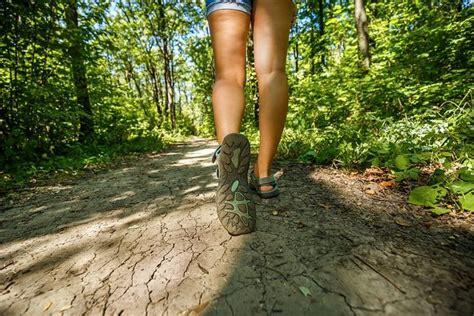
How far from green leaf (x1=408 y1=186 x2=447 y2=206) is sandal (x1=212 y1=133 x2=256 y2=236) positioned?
854 mm

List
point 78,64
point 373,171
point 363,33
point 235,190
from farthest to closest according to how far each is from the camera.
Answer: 1. point 363,33
2. point 78,64
3. point 373,171
4. point 235,190

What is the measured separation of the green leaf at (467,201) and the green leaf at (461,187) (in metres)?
0.02

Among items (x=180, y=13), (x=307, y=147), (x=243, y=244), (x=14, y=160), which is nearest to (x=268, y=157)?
(x=243, y=244)

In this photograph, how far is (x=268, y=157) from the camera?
1.35m

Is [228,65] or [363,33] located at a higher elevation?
[363,33]

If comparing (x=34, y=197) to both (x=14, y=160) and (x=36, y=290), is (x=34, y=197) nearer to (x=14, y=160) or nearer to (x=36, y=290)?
(x=14, y=160)

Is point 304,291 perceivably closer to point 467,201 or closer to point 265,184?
point 265,184

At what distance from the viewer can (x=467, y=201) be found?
117cm

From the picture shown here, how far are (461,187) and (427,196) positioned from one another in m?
0.15

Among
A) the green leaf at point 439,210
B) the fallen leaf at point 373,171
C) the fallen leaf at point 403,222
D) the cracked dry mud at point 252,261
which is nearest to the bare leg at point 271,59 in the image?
the cracked dry mud at point 252,261

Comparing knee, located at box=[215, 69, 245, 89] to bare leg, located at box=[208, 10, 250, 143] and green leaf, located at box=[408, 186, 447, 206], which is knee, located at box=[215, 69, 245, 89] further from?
green leaf, located at box=[408, 186, 447, 206]

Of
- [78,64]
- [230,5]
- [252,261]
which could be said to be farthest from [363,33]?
[252,261]

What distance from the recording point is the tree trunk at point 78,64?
3941 millimetres

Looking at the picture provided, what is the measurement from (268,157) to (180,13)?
15229 mm
